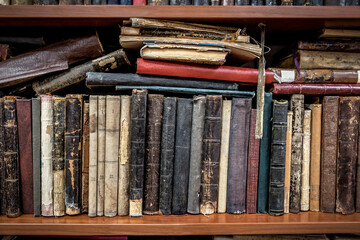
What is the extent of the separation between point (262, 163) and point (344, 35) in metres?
0.42

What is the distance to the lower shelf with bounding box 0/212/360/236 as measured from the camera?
60 centimetres

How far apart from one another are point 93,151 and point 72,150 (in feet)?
0.17

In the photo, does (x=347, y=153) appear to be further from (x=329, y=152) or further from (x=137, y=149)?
(x=137, y=149)

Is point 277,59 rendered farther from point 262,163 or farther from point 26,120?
point 26,120

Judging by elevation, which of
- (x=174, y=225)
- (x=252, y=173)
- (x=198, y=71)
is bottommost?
(x=174, y=225)

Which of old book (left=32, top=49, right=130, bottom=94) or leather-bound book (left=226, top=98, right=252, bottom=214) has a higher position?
old book (left=32, top=49, right=130, bottom=94)

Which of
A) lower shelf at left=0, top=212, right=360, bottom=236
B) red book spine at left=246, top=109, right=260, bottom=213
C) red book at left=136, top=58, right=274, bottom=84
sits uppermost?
red book at left=136, top=58, right=274, bottom=84

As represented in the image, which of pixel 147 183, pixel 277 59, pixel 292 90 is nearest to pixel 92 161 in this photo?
pixel 147 183

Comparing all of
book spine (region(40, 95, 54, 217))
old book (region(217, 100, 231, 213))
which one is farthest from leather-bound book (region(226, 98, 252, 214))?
book spine (region(40, 95, 54, 217))

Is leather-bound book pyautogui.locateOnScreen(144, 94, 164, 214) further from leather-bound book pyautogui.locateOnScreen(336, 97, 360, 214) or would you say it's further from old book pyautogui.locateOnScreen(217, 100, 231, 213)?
leather-bound book pyautogui.locateOnScreen(336, 97, 360, 214)

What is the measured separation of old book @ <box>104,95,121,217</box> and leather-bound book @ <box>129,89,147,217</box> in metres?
0.04

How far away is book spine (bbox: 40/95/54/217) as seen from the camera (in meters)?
0.62

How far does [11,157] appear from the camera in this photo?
618 mm

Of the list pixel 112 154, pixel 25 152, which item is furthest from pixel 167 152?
pixel 25 152
